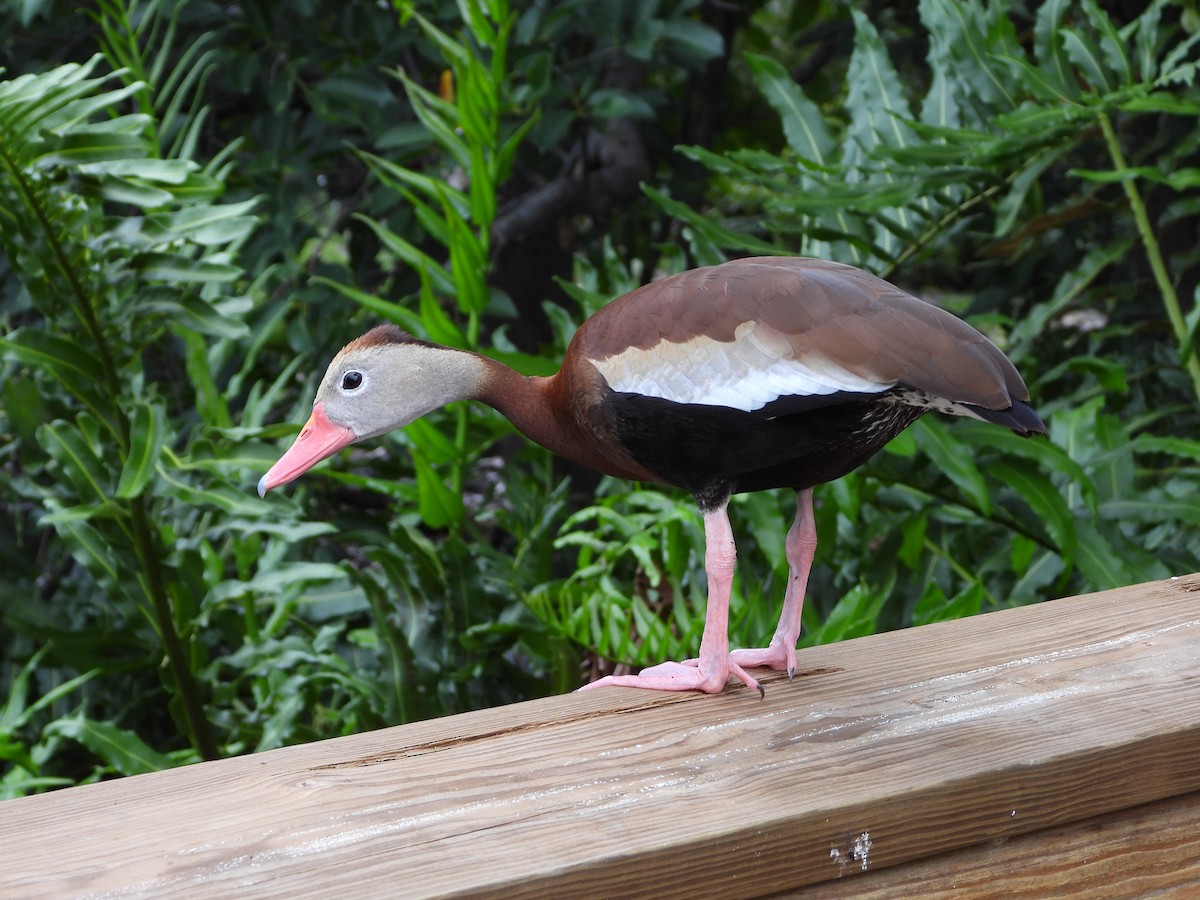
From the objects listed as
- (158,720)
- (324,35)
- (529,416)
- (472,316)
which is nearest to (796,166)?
(472,316)

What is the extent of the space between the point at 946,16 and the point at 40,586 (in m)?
2.68

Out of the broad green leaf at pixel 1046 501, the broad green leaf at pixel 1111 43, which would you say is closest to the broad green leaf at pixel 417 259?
the broad green leaf at pixel 1046 501

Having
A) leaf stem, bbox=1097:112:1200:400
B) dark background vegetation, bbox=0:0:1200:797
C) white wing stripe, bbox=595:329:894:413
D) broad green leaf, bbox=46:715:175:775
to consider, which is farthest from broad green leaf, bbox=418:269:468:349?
leaf stem, bbox=1097:112:1200:400

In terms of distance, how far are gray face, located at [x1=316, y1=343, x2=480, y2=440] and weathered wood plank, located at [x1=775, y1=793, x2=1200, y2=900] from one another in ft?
2.47

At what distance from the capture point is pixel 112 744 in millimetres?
2486

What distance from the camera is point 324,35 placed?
369 centimetres

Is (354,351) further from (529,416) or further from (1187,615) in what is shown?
(1187,615)

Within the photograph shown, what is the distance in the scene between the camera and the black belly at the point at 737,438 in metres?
1.44

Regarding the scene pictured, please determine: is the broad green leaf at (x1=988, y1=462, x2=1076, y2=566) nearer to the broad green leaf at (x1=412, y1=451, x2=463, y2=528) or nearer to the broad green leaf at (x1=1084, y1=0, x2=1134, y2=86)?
the broad green leaf at (x1=1084, y1=0, x2=1134, y2=86)

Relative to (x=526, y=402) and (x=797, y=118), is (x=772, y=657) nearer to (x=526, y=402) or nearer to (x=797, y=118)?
(x=526, y=402)

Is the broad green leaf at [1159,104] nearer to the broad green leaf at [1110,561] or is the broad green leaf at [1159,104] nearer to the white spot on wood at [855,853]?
the broad green leaf at [1110,561]

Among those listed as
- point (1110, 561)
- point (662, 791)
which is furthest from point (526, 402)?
point (1110, 561)

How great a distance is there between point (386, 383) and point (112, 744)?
131 centimetres

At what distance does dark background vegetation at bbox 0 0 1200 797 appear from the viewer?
2.52m
